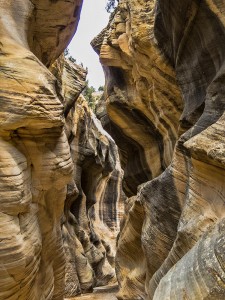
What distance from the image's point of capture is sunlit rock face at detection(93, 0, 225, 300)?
4.05 m

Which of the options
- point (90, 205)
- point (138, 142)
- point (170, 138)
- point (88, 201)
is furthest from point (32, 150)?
point (90, 205)

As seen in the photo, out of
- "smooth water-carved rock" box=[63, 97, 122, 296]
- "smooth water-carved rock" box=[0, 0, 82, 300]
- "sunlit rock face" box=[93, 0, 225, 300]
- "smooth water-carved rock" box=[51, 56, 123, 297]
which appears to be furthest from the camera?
"smooth water-carved rock" box=[63, 97, 122, 296]

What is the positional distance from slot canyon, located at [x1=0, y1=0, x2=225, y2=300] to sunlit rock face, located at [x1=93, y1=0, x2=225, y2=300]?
3 cm

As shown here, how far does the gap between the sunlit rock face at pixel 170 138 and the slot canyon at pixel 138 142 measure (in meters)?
0.03

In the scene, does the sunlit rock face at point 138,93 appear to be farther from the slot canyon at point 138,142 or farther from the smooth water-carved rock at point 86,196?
the smooth water-carved rock at point 86,196

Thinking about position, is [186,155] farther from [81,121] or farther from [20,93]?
[81,121]

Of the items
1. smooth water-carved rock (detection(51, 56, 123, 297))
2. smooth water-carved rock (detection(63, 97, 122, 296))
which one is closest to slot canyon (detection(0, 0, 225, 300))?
smooth water-carved rock (detection(51, 56, 123, 297))

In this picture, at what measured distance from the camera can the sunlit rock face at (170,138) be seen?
13.3 feet

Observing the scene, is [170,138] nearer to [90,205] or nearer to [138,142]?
[138,142]

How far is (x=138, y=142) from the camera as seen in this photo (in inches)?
500

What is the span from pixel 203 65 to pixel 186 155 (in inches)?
85.8

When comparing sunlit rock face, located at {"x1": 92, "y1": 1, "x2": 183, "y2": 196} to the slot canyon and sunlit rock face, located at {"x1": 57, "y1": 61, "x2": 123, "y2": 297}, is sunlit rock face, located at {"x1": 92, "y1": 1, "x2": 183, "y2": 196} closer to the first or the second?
the slot canyon

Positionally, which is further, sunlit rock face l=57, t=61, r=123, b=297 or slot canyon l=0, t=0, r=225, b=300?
sunlit rock face l=57, t=61, r=123, b=297

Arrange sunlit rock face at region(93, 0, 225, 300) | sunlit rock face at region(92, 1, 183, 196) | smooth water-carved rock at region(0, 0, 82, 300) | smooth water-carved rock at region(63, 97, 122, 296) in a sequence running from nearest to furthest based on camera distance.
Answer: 1. sunlit rock face at region(93, 0, 225, 300)
2. smooth water-carved rock at region(0, 0, 82, 300)
3. sunlit rock face at region(92, 1, 183, 196)
4. smooth water-carved rock at region(63, 97, 122, 296)
